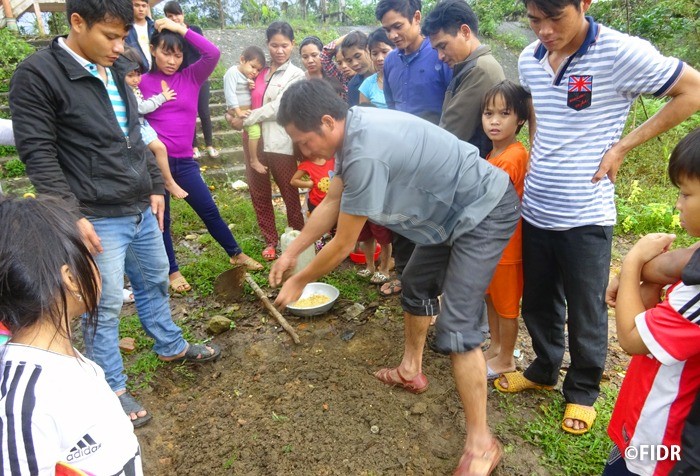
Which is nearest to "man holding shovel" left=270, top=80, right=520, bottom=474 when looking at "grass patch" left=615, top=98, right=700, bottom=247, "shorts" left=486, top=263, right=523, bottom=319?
"shorts" left=486, top=263, right=523, bottom=319

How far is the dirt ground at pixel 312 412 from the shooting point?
7.54 feet

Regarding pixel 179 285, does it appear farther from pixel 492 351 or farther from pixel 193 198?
pixel 492 351

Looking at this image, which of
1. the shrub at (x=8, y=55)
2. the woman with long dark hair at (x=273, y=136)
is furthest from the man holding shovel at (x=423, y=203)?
the shrub at (x=8, y=55)

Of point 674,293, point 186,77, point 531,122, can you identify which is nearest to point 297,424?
point 674,293

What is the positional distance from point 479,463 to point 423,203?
124 centimetres

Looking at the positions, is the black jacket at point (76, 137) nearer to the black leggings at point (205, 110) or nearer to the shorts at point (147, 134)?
the shorts at point (147, 134)

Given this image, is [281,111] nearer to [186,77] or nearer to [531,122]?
[531,122]

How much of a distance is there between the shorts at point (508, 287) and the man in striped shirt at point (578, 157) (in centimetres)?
6

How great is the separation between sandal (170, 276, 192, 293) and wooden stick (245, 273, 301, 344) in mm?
556

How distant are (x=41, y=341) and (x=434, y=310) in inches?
77.2

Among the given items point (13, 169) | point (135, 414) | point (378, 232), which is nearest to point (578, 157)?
point (378, 232)

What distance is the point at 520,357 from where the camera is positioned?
9.87 feet

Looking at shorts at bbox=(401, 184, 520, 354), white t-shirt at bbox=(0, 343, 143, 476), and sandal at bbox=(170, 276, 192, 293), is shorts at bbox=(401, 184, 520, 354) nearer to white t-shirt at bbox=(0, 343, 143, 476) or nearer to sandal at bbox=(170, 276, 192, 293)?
white t-shirt at bbox=(0, 343, 143, 476)

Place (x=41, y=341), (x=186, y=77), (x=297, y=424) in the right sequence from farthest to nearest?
1. (x=186, y=77)
2. (x=297, y=424)
3. (x=41, y=341)
